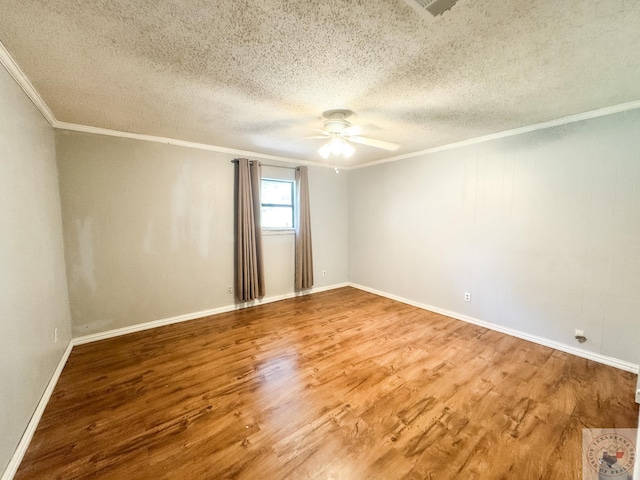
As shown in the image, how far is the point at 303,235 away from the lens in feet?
14.9

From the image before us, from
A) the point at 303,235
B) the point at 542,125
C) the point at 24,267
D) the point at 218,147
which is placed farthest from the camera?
the point at 303,235

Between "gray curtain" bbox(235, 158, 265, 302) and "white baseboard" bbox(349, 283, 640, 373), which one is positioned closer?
"white baseboard" bbox(349, 283, 640, 373)

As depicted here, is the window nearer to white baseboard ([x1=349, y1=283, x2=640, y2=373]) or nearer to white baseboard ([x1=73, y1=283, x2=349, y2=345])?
white baseboard ([x1=73, y1=283, x2=349, y2=345])

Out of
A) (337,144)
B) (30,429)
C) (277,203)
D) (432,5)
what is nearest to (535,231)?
(337,144)

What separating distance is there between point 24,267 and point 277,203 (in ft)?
10.1

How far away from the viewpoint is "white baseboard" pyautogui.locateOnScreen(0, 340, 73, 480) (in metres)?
1.39

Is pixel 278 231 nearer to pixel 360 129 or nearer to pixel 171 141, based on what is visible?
pixel 171 141

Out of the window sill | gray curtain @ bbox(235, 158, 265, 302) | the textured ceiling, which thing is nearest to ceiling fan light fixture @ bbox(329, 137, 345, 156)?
the textured ceiling

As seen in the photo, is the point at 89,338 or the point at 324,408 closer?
the point at 324,408

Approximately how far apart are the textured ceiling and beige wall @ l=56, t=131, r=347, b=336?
52cm

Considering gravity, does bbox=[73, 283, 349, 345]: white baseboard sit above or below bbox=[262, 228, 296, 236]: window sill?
below

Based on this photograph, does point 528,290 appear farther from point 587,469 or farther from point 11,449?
point 11,449

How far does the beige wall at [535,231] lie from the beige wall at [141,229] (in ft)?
8.83

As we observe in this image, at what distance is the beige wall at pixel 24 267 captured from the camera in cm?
146
